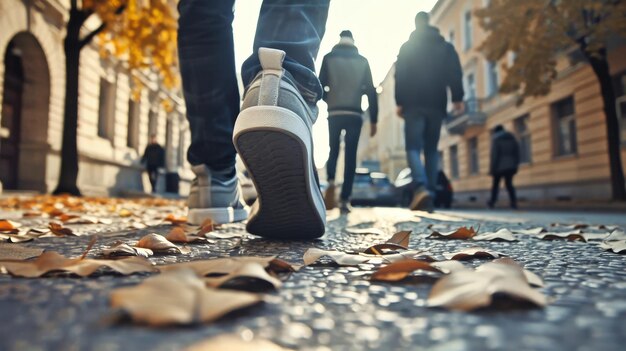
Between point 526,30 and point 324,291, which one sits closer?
point 324,291

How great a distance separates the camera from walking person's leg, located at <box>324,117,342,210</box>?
5.00 meters

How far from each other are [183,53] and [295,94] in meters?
0.85

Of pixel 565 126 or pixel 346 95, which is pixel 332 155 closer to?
pixel 346 95

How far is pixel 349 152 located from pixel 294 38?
138 inches

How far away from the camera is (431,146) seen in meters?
5.29

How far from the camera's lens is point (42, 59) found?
417 inches

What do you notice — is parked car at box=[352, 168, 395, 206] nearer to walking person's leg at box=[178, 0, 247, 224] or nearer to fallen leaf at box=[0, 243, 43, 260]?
walking person's leg at box=[178, 0, 247, 224]

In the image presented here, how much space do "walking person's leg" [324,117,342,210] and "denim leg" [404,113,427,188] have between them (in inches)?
28.8

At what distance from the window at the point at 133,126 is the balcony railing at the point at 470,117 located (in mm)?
13409

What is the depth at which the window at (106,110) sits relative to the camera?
14.2m

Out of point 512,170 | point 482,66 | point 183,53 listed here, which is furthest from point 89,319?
point 482,66

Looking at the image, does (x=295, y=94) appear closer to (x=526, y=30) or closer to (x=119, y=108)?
(x=526, y=30)

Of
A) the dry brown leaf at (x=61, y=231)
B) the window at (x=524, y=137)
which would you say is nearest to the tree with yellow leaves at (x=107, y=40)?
the dry brown leaf at (x=61, y=231)

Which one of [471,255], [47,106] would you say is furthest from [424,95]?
Result: [47,106]
